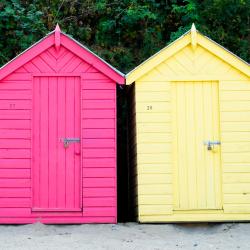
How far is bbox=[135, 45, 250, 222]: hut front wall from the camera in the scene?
31.2ft

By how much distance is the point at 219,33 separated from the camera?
13.5 m

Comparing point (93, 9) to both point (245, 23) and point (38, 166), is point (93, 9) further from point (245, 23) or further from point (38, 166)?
point (38, 166)

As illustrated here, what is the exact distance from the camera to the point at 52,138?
9562mm

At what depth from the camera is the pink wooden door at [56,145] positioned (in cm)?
943

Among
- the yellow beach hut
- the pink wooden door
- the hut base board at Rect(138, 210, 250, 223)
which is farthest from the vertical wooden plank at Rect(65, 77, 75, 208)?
the hut base board at Rect(138, 210, 250, 223)

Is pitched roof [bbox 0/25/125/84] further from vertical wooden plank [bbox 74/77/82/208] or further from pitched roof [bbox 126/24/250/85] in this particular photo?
vertical wooden plank [bbox 74/77/82/208]

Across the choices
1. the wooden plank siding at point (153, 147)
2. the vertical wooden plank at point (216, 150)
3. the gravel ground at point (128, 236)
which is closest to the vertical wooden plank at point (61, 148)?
the gravel ground at point (128, 236)

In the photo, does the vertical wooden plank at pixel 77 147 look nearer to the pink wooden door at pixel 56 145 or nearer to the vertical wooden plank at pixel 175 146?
the pink wooden door at pixel 56 145

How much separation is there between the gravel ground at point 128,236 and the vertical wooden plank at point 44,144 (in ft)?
1.78

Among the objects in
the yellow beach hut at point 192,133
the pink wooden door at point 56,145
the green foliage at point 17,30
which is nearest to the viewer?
the pink wooden door at point 56,145

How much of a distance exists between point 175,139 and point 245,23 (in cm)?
540

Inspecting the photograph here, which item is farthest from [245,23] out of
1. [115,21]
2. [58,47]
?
[58,47]

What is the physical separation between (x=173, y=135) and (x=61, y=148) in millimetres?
1970

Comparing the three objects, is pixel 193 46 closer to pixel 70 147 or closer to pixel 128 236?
pixel 70 147
